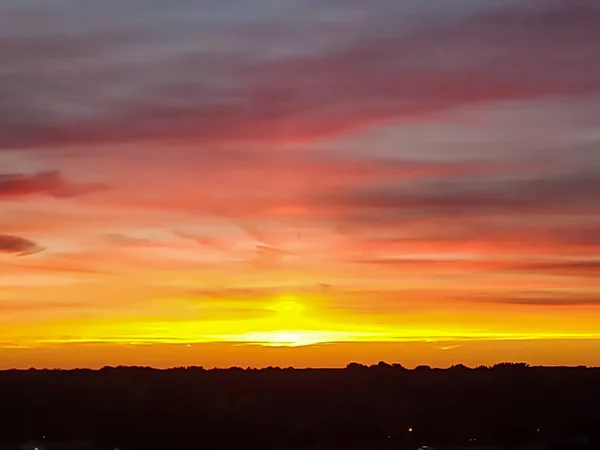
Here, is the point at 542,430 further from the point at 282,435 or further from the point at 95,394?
the point at 95,394

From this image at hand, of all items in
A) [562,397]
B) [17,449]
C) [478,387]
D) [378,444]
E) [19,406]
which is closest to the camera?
[17,449]

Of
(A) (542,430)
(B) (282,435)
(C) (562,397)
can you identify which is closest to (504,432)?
(A) (542,430)

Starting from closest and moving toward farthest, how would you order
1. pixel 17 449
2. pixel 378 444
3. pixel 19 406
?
pixel 17 449
pixel 378 444
pixel 19 406

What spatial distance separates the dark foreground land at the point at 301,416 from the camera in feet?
394

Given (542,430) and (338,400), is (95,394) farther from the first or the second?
(542,430)

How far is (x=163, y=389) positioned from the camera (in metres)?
178

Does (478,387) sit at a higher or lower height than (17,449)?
higher

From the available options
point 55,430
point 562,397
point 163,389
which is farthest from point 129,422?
point 562,397

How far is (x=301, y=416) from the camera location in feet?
490

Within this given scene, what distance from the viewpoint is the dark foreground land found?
12000cm

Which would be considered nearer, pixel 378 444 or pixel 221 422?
pixel 378 444

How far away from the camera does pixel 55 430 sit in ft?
449

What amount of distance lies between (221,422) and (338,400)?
44.4 meters

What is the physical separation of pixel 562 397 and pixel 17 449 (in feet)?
299
